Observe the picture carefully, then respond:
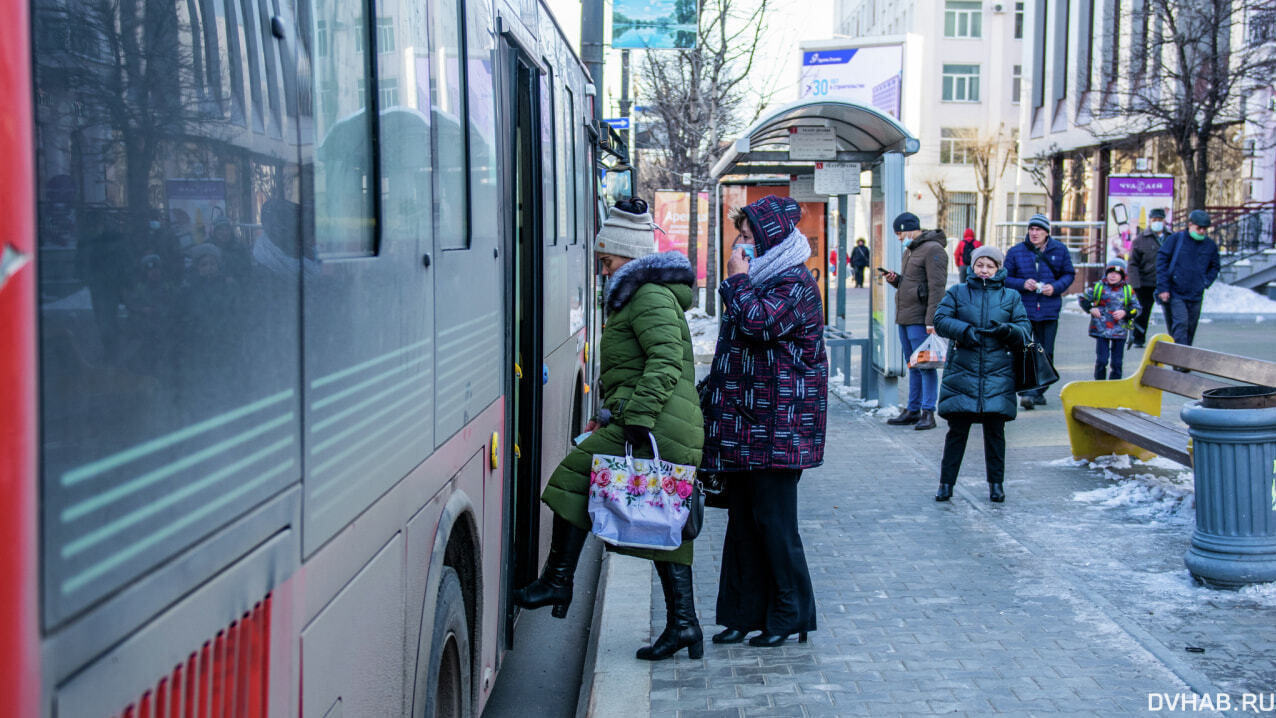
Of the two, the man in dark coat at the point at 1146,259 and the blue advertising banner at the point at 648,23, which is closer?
the blue advertising banner at the point at 648,23

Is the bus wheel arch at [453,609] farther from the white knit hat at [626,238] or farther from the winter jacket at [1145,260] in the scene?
the winter jacket at [1145,260]

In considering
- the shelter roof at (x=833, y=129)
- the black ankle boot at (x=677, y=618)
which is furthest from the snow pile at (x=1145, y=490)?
the black ankle boot at (x=677, y=618)

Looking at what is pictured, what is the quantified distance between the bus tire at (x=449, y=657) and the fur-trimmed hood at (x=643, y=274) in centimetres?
154

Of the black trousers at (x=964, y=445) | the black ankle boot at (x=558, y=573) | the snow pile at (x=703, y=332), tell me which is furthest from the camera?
the snow pile at (x=703, y=332)

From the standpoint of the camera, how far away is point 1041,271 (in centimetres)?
1163

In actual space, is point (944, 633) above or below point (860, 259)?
below

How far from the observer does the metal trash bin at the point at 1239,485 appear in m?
5.62

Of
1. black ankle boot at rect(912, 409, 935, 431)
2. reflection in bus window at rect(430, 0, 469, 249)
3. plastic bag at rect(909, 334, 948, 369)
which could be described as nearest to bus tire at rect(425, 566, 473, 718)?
reflection in bus window at rect(430, 0, 469, 249)

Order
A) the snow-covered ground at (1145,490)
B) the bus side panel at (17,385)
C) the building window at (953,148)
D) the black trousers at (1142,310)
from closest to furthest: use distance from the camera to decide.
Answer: the bus side panel at (17,385) < the snow-covered ground at (1145,490) < the black trousers at (1142,310) < the building window at (953,148)

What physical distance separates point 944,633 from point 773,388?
1.37 meters

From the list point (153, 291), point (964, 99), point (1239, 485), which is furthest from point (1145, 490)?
point (964, 99)

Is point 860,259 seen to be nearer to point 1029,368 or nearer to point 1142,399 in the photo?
point 1142,399

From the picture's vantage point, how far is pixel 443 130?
3367 mm

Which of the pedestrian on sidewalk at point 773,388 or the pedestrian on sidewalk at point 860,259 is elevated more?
the pedestrian on sidewalk at point 860,259
